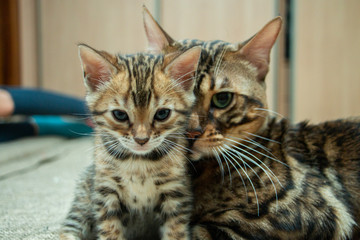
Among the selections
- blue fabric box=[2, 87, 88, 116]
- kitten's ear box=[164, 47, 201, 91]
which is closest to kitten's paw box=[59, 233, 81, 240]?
kitten's ear box=[164, 47, 201, 91]

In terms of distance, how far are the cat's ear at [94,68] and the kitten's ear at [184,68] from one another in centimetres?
21

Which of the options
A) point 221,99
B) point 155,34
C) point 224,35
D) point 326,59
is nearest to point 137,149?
point 221,99

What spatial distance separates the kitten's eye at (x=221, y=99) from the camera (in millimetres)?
1312

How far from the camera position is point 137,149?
117 cm

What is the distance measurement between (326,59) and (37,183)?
387 centimetres

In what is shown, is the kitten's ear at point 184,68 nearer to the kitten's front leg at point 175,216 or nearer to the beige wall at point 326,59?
the kitten's front leg at point 175,216

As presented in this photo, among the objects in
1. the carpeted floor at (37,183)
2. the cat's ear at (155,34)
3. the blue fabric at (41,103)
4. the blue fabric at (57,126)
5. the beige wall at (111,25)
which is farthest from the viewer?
the beige wall at (111,25)

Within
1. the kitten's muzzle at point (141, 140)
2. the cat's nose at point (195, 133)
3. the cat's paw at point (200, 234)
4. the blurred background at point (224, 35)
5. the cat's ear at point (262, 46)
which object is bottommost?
the cat's paw at point (200, 234)

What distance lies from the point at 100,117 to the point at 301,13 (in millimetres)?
3867

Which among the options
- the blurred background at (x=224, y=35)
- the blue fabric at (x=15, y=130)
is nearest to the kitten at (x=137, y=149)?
the blue fabric at (x=15, y=130)

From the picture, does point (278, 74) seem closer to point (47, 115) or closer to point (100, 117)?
point (47, 115)

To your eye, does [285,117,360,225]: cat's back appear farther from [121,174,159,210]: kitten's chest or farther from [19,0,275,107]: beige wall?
[19,0,275,107]: beige wall

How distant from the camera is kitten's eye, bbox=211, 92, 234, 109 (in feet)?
4.31

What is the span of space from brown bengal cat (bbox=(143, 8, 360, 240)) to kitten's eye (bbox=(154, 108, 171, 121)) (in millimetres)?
98
